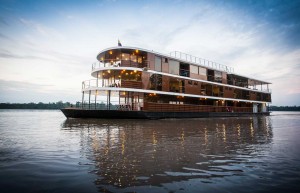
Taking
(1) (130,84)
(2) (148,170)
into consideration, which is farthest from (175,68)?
(2) (148,170)

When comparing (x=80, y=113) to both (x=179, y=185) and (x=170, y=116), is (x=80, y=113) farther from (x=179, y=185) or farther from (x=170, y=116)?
(x=179, y=185)

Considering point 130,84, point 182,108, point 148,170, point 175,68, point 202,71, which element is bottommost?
point 148,170

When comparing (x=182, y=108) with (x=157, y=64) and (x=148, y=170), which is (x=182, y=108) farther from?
(x=148, y=170)

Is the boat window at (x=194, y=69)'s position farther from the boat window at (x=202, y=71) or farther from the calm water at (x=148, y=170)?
the calm water at (x=148, y=170)

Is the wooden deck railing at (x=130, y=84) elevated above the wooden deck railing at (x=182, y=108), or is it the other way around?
the wooden deck railing at (x=130, y=84)

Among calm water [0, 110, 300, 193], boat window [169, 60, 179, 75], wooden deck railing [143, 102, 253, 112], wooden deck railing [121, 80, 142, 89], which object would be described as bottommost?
calm water [0, 110, 300, 193]

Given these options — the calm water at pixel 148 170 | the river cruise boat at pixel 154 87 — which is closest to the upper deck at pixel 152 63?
the river cruise boat at pixel 154 87

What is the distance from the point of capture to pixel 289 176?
3.45 metres

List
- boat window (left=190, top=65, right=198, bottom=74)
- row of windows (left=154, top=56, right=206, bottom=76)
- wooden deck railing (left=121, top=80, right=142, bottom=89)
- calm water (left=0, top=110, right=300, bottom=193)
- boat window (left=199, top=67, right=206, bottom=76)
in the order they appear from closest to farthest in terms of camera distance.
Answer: calm water (left=0, top=110, right=300, bottom=193), wooden deck railing (left=121, top=80, right=142, bottom=89), row of windows (left=154, top=56, right=206, bottom=76), boat window (left=190, top=65, right=198, bottom=74), boat window (left=199, top=67, right=206, bottom=76)

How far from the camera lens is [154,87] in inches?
843

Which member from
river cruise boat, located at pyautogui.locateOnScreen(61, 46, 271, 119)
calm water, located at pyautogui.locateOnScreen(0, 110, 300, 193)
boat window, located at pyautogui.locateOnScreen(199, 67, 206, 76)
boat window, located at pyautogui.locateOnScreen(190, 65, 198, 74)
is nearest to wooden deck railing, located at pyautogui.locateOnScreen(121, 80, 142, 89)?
river cruise boat, located at pyautogui.locateOnScreen(61, 46, 271, 119)

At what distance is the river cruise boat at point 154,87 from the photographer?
1959 cm

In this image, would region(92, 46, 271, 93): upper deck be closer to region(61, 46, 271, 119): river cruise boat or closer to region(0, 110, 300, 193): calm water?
region(61, 46, 271, 119): river cruise boat

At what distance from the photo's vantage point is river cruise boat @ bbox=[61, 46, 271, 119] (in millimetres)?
19594
